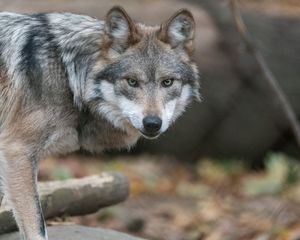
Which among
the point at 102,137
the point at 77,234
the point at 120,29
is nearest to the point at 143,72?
the point at 120,29

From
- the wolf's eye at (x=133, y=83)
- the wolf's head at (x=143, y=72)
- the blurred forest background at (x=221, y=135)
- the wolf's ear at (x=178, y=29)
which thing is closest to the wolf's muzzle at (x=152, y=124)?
the wolf's head at (x=143, y=72)

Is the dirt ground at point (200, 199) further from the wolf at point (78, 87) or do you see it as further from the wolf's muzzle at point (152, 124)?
the wolf's muzzle at point (152, 124)

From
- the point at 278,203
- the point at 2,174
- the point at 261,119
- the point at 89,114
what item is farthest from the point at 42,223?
the point at 261,119

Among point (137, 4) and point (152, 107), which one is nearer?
point (152, 107)

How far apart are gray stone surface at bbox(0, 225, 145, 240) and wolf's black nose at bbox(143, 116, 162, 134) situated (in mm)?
1200

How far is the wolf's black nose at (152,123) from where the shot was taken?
261 inches

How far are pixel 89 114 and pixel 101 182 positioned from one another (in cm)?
107

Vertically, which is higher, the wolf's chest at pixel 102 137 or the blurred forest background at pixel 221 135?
the wolf's chest at pixel 102 137

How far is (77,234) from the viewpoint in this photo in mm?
7352

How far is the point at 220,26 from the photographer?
40.6 ft

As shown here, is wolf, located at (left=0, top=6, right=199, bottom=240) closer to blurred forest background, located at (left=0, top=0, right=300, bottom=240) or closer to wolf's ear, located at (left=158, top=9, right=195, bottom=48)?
wolf's ear, located at (left=158, top=9, right=195, bottom=48)

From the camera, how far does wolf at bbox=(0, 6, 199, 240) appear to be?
680cm

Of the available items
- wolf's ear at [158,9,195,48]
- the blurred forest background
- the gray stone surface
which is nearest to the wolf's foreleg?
the gray stone surface

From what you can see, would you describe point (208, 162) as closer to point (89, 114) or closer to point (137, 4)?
point (137, 4)
